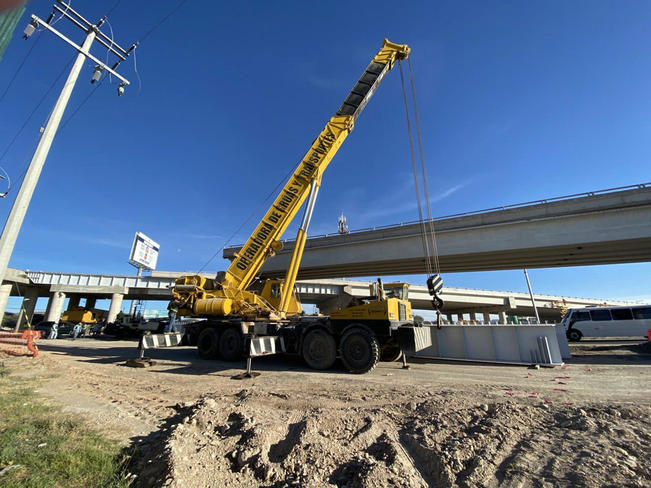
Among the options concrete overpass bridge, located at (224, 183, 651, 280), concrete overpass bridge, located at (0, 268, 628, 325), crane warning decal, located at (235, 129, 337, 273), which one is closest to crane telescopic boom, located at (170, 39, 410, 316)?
crane warning decal, located at (235, 129, 337, 273)

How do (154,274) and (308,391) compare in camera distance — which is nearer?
(308,391)

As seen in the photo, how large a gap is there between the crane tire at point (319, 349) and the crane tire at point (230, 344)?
9.32 ft

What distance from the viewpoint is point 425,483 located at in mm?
2855

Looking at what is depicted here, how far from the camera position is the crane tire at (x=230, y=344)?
1192 centimetres

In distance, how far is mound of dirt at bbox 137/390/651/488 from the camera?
2840mm

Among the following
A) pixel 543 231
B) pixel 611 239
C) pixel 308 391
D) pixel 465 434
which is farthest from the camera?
pixel 543 231

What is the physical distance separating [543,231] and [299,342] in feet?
51.5

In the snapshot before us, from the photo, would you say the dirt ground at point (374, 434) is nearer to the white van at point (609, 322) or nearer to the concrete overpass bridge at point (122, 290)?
the white van at point (609, 322)

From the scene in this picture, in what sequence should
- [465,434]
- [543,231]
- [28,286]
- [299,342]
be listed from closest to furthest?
1. [465,434]
2. [299,342]
3. [543,231]
4. [28,286]

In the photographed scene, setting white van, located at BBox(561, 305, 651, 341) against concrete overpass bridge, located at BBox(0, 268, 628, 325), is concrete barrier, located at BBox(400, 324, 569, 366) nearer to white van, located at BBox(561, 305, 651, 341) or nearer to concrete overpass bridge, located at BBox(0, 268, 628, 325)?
white van, located at BBox(561, 305, 651, 341)

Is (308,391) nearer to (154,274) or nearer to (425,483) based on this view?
(425,483)

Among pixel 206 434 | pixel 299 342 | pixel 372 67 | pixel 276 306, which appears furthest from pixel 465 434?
pixel 372 67

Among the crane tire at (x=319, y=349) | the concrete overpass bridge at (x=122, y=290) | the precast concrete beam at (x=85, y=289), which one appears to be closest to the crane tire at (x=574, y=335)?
the concrete overpass bridge at (x=122, y=290)

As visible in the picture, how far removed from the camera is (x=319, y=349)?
418 inches
